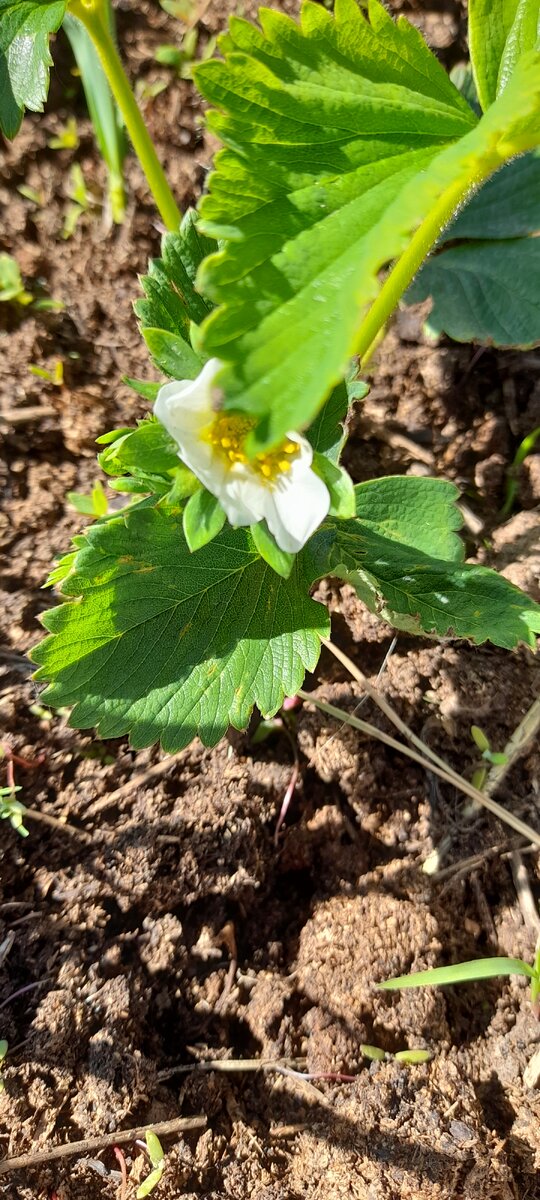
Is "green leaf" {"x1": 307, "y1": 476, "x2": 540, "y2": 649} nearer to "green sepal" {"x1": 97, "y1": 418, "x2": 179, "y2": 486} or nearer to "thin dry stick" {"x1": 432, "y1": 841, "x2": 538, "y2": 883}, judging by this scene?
"green sepal" {"x1": 97, "y1": 418, "x2": 179, "y2": 486}

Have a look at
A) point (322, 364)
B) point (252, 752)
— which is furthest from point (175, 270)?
point (252, 752)

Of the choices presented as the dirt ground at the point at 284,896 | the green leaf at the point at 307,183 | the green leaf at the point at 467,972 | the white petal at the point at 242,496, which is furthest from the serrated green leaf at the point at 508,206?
the green leaf at the point at 467,972

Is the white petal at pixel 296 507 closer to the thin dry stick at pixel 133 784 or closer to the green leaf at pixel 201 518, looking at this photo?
the green leaf at pixel 201 518

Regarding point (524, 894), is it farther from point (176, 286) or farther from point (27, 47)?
point (27, 47)

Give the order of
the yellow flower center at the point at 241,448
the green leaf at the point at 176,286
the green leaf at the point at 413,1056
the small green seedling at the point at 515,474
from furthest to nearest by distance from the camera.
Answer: the small green seedling at the point at 515,474
the green leaf at the point at 413,1056
the green leaf at the point at 176,286
the yellow flower center at the point at 241,448

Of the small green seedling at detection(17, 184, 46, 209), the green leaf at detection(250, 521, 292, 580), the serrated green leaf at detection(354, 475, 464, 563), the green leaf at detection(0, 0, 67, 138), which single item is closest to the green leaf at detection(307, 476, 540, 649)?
the serrated green leaf at detection(354, 475, 464, 563)

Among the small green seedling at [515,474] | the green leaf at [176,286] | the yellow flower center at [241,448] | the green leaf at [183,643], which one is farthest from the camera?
the small green seedling at [515,474]
